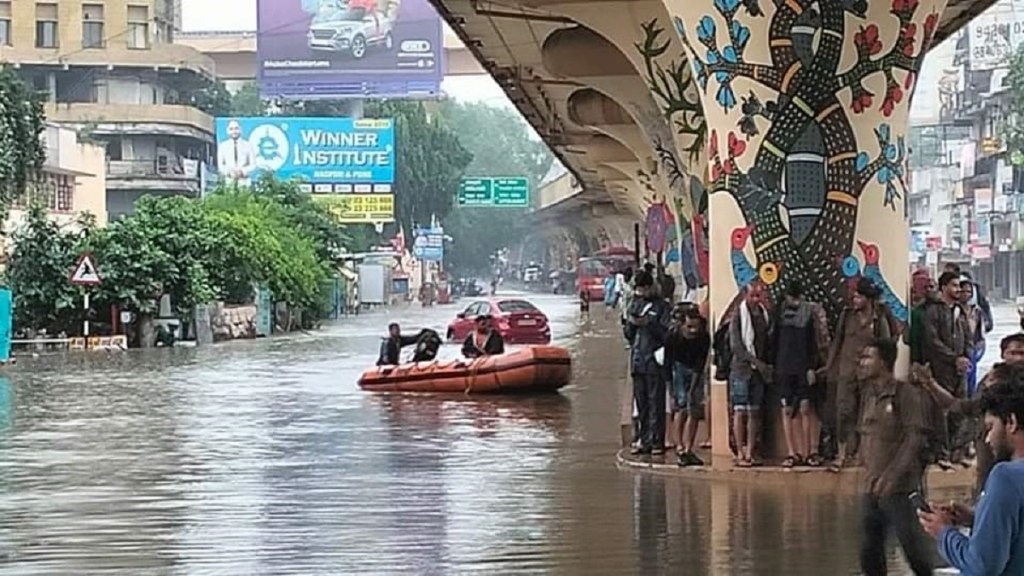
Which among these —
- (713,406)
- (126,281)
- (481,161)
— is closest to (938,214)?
(126,281)

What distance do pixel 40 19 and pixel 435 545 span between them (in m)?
75.2

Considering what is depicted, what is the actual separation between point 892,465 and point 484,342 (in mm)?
18198

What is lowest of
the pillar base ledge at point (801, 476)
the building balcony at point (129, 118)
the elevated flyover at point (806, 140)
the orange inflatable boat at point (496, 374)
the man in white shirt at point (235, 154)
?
the pillar base ledge at point (801, 476)

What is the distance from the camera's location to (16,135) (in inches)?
1746

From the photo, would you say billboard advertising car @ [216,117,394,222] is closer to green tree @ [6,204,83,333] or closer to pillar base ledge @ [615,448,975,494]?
green tree @ [6,204,83,333]

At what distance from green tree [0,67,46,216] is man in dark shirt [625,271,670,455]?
31.5 metres

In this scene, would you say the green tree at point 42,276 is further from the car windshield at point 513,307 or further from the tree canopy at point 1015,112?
the tree canopy at point 1015,112

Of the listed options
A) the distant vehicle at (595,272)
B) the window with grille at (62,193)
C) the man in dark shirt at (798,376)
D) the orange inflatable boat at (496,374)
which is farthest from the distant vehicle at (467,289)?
the man in dark shirt at (798,376)

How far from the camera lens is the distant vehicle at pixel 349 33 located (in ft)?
200

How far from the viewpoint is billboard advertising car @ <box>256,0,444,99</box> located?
6062 centimetres

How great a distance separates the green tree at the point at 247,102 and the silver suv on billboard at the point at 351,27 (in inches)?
1364

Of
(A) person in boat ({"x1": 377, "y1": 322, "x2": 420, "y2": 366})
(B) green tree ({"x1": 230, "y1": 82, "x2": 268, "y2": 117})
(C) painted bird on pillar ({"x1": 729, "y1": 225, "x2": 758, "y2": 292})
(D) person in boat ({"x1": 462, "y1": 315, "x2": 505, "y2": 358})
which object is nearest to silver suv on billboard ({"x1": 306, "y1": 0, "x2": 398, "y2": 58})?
(B) green tree ({"x1": 230, "y1": 82, "x2": 268, "y2": 117})

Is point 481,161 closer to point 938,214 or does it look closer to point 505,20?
point 938,214

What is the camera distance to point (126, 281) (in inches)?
1741
